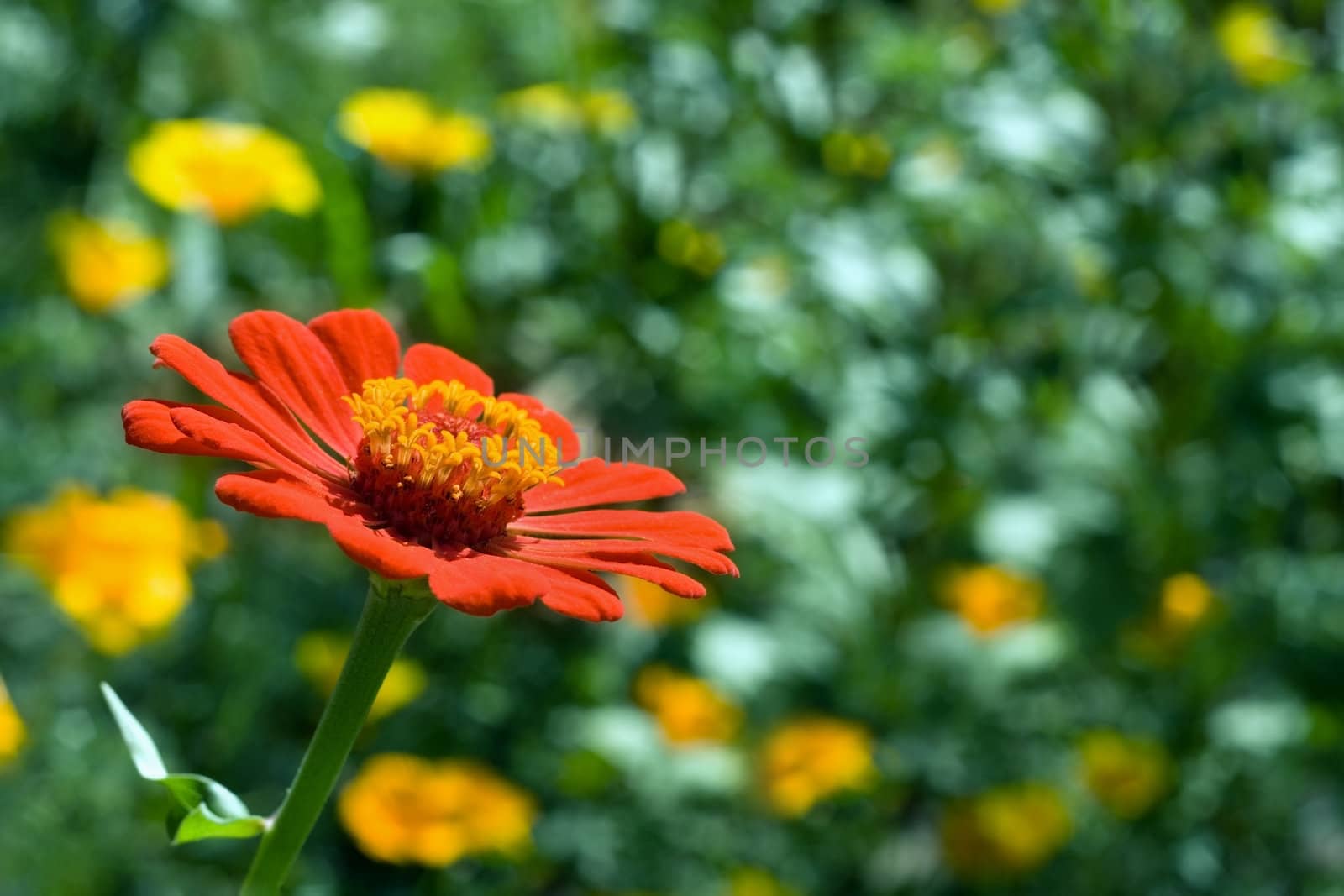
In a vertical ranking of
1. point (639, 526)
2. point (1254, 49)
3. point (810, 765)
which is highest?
point (1254, 49)

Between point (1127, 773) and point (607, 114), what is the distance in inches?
40.8

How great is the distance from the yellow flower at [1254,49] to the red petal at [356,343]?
151cm

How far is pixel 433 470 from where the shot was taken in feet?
1.83

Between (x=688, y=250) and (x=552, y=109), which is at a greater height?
(x=552, y=109)

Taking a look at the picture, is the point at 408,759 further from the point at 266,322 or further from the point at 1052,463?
the point at 266,322

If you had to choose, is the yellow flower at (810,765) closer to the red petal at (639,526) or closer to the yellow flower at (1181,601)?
the yellow flower at (1181,601)

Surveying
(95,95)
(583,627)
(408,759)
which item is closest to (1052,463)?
(583,627)

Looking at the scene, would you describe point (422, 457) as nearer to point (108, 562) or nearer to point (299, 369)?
point (299, 369)

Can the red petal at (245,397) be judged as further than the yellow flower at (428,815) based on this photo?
No

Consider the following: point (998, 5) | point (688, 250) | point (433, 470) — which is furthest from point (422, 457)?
point (998, 5)

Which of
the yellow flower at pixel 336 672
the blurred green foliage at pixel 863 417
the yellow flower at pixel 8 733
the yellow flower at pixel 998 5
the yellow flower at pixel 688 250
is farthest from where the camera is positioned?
the yellow flower at pixel 998 5

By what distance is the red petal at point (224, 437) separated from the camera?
1.45 ft

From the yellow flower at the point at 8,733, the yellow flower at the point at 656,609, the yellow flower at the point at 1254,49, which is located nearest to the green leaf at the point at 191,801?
the yellow flower at the point at 8,733

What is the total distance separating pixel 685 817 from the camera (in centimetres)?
155
